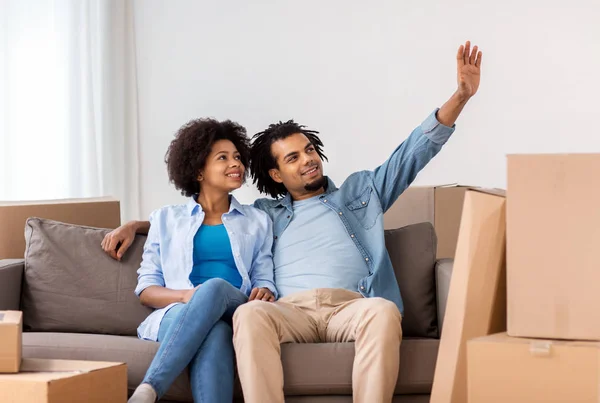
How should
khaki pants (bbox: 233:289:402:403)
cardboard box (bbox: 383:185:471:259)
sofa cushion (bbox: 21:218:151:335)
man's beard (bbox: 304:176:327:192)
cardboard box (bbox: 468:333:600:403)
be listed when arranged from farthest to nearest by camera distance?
1. cardboard box (bbox: 383:185:471:259)
2. man's beard (bbox: 304:176:327:192)
3. sofa cushion (bbox: 21:218:151:335)
4. khaki pants (bbox: 233:289:402:403)
5. cardboard box (bbox: 468:333:600:403)

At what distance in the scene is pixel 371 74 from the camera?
4141 millimetres

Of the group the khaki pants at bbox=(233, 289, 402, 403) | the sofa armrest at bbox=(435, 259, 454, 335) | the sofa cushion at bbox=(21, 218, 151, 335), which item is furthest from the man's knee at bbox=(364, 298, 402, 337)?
the sofa cushion at bbox=(21, 218, 151, 335)

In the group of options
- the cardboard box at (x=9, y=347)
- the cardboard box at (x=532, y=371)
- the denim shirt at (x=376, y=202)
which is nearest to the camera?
the cardboard box at (x=532, y=371)

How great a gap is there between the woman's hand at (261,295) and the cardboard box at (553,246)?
84cm

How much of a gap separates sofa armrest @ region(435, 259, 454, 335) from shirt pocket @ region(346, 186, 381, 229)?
254 mm

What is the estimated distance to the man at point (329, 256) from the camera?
2178 millimetres

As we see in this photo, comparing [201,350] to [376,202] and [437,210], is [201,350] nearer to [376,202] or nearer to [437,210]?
[376,202]

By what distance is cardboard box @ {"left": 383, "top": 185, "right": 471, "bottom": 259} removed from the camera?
3.30 meters

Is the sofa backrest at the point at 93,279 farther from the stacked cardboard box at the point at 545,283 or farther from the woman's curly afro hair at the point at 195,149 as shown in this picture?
the stacked cardboard box at the point at 545,283

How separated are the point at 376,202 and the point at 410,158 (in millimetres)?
184

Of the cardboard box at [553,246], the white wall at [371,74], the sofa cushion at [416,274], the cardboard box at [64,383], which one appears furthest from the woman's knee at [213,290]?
the white wall at [371,74]

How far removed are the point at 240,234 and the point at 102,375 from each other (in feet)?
2.60

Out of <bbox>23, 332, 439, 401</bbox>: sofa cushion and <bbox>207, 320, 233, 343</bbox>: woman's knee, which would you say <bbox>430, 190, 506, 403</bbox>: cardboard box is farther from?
<bbox>207, 320, 233, 343</bbox>: woman's knee

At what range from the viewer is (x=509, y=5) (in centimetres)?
403
